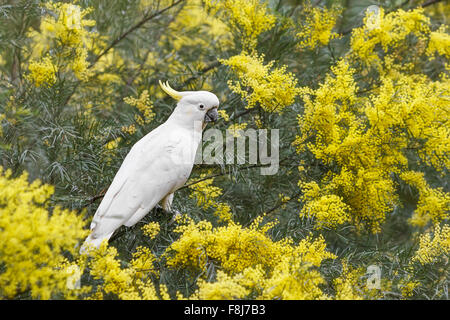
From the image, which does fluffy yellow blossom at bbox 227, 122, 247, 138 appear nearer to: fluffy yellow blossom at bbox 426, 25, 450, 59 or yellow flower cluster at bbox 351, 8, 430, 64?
yellow flower cluster at bbox 351, 8, 430, 64

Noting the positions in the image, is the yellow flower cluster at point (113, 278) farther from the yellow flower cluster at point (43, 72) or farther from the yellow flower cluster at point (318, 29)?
the yellow flower cluster at point (318, 29)

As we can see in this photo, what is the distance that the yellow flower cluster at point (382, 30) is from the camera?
2.11m

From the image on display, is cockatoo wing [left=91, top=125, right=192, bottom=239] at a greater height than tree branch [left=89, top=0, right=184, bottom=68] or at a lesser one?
lesser

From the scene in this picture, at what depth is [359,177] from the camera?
5.92 ft

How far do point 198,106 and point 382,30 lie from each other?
954mm

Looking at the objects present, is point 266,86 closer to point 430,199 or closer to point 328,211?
point 328,211

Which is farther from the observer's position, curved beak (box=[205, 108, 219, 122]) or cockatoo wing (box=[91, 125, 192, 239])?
curved beak (box=[205, 108, 219, 122])

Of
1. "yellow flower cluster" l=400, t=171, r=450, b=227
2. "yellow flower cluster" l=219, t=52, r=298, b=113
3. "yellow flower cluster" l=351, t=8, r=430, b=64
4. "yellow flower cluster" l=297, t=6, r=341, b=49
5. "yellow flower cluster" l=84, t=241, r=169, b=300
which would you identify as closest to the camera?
"yellow flower cluster" l=84, t=241, r=169, b=300

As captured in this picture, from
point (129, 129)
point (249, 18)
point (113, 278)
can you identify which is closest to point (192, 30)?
point (249, 18)

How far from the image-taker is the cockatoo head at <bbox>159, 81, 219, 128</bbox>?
1.70 m

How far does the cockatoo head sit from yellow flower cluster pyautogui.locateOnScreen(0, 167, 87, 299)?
2.08 feet

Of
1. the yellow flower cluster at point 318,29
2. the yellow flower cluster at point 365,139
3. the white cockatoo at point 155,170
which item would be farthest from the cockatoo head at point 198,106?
the yellow flower cluster at point 318,29

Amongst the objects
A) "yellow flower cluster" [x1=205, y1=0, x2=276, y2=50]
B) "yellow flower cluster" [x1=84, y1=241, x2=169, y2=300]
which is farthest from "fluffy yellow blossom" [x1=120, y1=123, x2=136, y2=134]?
"yellow flower cluster" [x1=84, y1=241, x2=169, y2=300]
